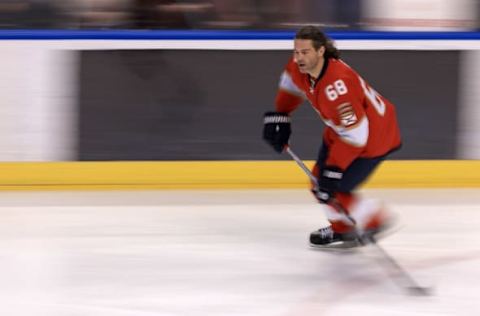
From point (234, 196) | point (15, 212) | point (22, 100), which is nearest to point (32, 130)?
point (22, 100)

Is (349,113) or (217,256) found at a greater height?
(349,113)

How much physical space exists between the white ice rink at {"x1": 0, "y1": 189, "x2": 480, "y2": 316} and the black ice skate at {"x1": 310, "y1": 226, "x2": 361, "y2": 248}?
0.17 ft

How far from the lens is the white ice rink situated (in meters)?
3.43

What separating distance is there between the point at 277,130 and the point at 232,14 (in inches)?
56.8

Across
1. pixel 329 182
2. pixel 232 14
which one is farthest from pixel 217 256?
pixel 232 14

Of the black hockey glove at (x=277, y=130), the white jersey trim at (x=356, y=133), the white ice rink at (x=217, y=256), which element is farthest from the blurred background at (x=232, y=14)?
the white jersey trim at (x=356, y=133)

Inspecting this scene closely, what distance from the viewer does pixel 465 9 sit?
534 cm

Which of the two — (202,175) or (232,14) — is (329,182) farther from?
(232,14)

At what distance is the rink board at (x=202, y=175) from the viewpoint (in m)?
5.14

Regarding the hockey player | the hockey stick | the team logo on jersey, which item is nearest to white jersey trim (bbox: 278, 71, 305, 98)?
the hockey player

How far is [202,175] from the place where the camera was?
5242 millimetres

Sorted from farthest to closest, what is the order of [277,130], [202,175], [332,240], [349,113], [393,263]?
[202,175] → [332,240] → [277,130] → [393,263] → [349,113]

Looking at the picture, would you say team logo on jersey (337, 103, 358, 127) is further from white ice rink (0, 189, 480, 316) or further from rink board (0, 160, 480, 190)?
rink board (0, 160, 480, 190)

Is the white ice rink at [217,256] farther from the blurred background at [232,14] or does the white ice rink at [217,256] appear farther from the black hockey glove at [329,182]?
the blurred background at [232,14]
